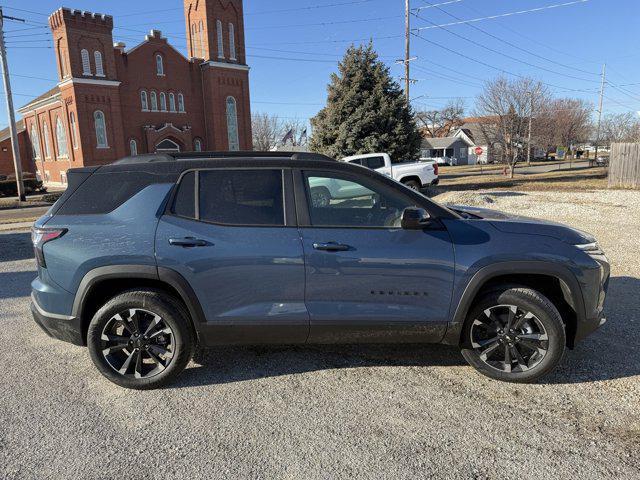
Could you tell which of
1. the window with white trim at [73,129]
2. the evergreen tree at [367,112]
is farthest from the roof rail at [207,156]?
the window with white trim at [73,129]

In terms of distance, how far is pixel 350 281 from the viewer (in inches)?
128

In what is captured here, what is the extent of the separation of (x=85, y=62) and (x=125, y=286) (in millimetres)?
40241

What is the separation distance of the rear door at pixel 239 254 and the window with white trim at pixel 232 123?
139 feet

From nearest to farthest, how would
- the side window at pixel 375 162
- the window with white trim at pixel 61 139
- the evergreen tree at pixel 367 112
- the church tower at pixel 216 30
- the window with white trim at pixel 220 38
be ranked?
the side window at pixel 375 162
the evergreen tree at pixel 367 112
the window with white trim at pixel 61 139
the church tower at pixel 216 30
the window with white trim at pixel 220 38

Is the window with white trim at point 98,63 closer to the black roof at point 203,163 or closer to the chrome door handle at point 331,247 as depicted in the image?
the black roof at point 203,163

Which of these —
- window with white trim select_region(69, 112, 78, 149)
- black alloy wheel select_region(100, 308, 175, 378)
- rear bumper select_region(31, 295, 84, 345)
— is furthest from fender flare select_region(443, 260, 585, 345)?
window with white trim select_region(69, 112, 78, 149)

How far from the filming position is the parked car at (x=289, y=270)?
3.24m

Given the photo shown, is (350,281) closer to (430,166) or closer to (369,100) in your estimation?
(430,166)

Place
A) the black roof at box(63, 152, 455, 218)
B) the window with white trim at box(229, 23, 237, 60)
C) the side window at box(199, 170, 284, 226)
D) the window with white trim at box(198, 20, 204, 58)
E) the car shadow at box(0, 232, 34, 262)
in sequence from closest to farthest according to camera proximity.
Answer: the side window at box(199, 170, 284, 226) < the black roof at box(63, 152, 455, 218) < the car shadow at box(0, 232, 34, 262) < the window with white trim at box(198, 20, 204, 58) < the window with white trim at box(229, 23, 237, 60)

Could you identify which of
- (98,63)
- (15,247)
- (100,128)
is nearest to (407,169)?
(15,247)

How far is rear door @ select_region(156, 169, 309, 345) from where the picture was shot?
3223mm

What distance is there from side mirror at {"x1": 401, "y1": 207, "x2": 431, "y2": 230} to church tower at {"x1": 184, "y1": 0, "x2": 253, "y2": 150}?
139 feet

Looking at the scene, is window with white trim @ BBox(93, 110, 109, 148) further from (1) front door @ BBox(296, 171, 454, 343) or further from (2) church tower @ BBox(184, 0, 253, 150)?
(1) front door @ BBox(296, 171, 454, 343)

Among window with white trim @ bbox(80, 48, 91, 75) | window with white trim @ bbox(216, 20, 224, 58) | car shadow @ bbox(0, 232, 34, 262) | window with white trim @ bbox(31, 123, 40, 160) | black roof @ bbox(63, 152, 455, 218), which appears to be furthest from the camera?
window with white trim @ bbox(31, 123, 40, 160)
